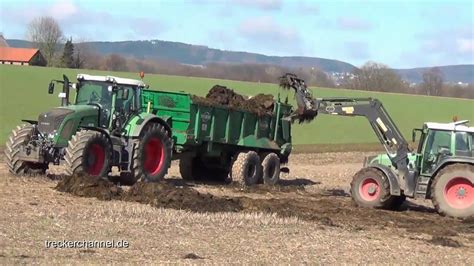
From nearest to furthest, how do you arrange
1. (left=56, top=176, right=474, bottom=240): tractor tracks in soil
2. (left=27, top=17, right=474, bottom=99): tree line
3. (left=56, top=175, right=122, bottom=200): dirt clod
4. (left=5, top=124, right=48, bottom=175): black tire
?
1. (left=56, top=176, right=474, bottom=240): tractor tracks in soil
2. (left=56, top=175, right=122, bottom=200): dirt clod
3. (left=5, top=124, right=48, bottom=175): black tire
4. (left=27, top=17, right=474, bottom=99): tree line

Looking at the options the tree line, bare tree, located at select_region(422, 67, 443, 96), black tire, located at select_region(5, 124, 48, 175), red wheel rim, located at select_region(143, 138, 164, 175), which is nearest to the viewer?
black tire, located at select_region(5, 124, 48, 175)

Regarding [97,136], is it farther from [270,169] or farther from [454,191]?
[454,191]

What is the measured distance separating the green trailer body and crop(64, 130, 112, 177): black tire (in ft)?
7.58

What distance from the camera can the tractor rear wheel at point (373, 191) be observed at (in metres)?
15.5

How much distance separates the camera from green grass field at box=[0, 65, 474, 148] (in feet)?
133

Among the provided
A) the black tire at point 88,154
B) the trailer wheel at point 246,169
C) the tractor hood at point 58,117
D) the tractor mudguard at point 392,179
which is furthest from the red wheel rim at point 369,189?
the tractor hood at point 58,117

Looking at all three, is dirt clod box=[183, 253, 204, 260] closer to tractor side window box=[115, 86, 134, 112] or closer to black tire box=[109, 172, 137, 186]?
black tire box=[109, 172, 137, 186]

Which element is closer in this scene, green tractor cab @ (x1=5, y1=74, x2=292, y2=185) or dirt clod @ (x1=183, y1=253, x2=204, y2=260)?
dirt clod @ (x1=183, y1=253, x2=204, y2=260)

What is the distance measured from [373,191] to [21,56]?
5337 centimetres

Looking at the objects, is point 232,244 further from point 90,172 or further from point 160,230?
point 90,172

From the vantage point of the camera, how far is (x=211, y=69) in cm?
7544

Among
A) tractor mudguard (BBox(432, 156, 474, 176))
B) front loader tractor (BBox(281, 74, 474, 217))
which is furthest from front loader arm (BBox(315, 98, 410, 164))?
tractor mudguard (BBox(432, 156, 474, 176))

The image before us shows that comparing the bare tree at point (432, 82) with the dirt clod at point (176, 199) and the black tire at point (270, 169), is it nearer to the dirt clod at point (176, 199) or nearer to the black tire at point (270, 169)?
the black tire at point (270, 169)

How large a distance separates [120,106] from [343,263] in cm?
900
